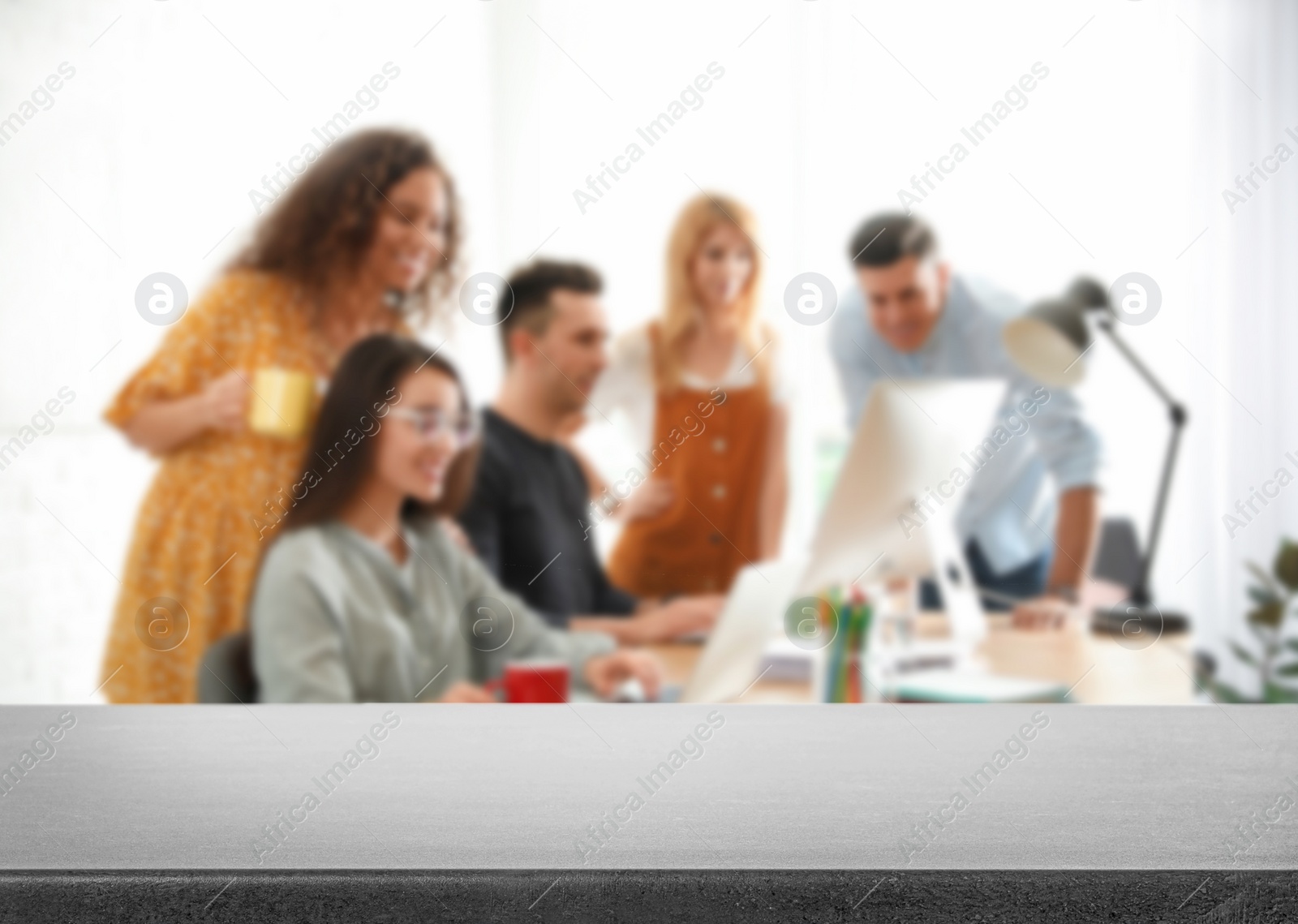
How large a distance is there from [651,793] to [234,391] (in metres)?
2.15

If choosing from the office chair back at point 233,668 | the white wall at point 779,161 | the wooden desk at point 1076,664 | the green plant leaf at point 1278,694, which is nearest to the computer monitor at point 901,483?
the wooden desk at point 1076,664

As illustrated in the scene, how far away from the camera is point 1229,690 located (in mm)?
2855

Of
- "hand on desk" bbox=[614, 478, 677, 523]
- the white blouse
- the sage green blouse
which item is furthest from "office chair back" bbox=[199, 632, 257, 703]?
the white blouse

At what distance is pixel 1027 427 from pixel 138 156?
6.83ft

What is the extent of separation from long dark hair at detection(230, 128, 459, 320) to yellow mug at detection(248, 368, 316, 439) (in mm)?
192

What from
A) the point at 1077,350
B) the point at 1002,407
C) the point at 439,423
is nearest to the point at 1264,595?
the point at 1002,407

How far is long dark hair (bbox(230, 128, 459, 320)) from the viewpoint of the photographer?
2.47 meters

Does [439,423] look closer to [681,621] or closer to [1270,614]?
[681,621]

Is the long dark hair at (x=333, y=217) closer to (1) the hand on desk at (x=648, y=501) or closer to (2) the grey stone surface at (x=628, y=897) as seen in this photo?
(1) the hand on desk at (x=648, y=501)

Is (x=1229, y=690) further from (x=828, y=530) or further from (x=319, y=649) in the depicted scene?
(x=319, y=649)

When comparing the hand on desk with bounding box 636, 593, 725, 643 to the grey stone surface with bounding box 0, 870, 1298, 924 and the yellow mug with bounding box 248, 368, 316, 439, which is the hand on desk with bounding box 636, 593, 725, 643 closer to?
the yellow mug with bounding box 248, 368, 316, 439

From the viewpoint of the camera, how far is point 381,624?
6.16ft

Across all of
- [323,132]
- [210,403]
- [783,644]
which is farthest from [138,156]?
[783,644]

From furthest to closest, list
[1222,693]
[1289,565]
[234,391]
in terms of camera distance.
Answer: [1222,693] → [1289,565] → [234,391]
